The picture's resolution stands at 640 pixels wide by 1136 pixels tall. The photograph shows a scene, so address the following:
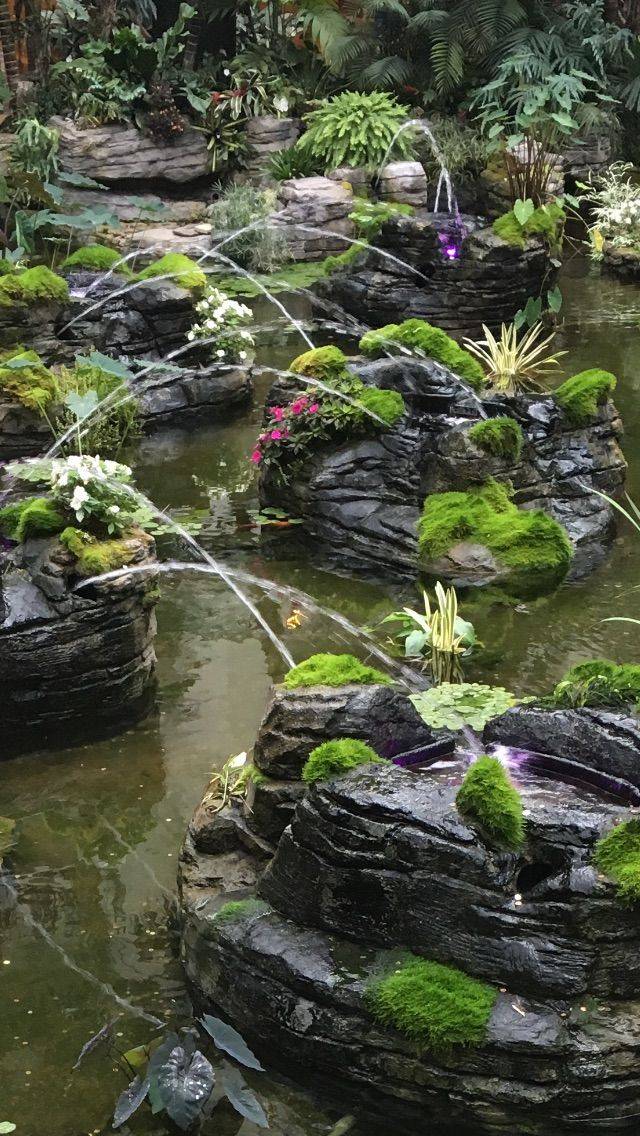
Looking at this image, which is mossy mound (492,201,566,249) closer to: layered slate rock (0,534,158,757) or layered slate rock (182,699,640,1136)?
layered slate rock (0,534,158,757)

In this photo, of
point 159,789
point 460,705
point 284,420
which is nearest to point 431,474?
point 284,420

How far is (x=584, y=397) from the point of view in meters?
9.33

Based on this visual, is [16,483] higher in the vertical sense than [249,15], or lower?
lower

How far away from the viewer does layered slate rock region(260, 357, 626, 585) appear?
29.0 ft

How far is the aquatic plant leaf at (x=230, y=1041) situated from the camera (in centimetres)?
423

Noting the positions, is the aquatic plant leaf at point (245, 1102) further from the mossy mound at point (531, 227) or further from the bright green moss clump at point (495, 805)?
the mossy mound at point (531, 227)

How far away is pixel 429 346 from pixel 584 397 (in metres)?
1.31

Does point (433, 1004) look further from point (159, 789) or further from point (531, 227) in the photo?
A: point (531, 227)

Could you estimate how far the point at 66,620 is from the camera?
6645 millimetres

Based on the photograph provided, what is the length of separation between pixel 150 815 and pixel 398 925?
2052 mm

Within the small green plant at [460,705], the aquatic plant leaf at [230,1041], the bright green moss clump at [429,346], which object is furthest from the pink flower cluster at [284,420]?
the aquatic plant leaf at [230,1041]

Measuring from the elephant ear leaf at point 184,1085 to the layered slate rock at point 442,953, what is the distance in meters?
0.36

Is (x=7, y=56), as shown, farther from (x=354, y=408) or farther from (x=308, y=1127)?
(x=308, y=1127)

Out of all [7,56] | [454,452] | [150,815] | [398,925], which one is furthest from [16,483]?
[7,56]
